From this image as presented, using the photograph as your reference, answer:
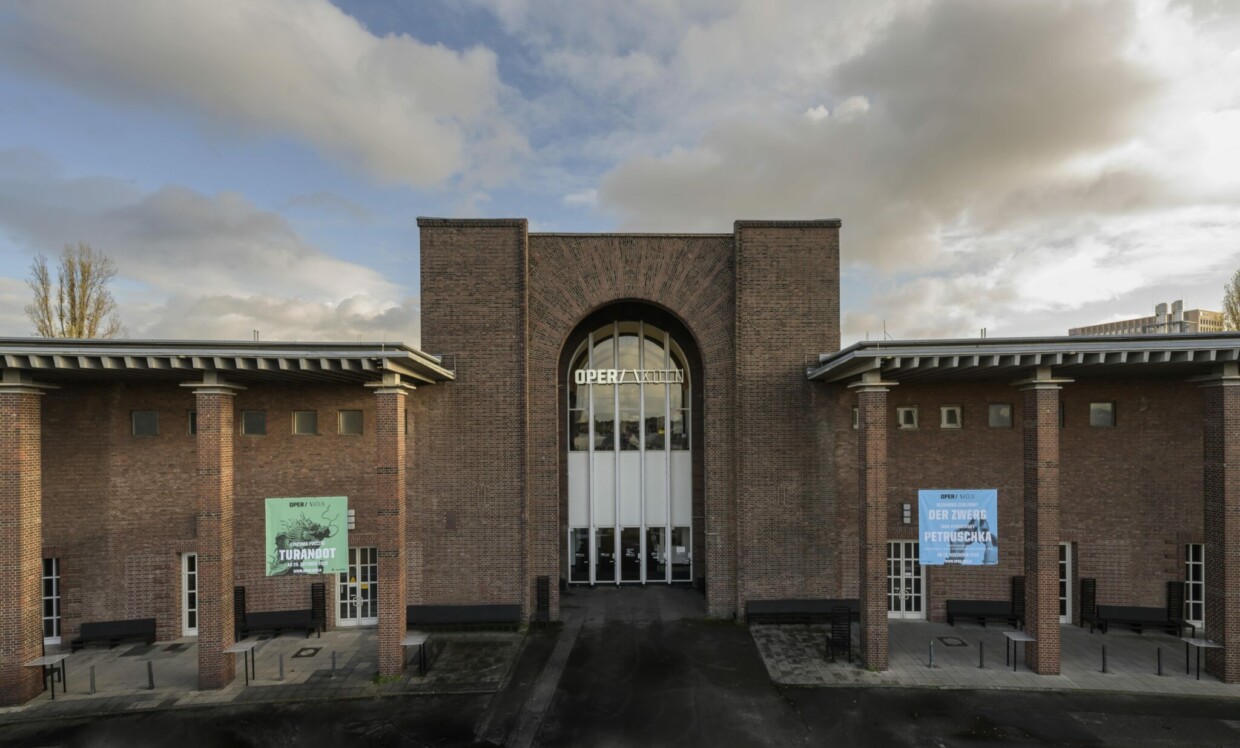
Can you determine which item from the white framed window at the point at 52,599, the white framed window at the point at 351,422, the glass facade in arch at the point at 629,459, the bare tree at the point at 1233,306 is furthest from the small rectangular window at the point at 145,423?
the bare tree at the point at 1233,306

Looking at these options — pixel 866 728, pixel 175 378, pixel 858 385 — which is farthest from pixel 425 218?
pixel 866 728

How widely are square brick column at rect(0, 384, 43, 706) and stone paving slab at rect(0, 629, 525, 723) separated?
70 cm

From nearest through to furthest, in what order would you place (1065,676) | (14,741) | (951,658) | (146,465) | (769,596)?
1. (14,741)
2. (1065,676)
3. (951,658)
4. (146,465)
5. (769,596)

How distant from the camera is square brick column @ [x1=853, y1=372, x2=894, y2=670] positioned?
13.2m

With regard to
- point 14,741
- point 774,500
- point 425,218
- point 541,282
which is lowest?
point 14,741

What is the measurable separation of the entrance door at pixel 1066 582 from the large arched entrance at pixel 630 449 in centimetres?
1075

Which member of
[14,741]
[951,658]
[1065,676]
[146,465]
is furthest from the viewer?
[146,465]

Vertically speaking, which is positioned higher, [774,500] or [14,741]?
[774,500]

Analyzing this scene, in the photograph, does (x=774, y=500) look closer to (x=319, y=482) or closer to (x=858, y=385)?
(x=858, y=385)

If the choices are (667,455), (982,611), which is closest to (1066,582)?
(982,611)

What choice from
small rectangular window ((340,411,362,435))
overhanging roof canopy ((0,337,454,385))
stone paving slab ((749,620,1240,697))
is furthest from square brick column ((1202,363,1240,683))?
small rectangular window ((340,411,362,435))

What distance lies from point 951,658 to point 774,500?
18.6ft

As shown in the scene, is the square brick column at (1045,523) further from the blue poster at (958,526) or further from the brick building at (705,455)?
the blue poster at (958,526)

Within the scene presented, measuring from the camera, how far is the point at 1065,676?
12828 mm
